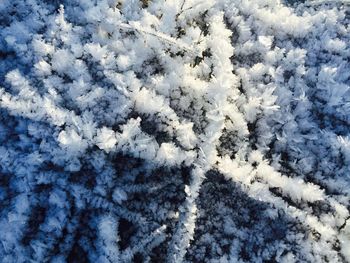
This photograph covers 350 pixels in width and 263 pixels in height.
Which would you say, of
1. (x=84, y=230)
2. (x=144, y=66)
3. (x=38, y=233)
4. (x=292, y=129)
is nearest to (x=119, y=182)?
(x=84, y=230)

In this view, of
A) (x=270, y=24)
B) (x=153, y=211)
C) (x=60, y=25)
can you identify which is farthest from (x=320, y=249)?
(x=60, y=25)

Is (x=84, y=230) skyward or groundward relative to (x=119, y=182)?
groundward

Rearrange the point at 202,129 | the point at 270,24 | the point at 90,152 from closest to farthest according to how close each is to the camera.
A: the point at 90,152, the point at 202,129, the point at 270,24

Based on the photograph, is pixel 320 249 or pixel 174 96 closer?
pixel 320 249

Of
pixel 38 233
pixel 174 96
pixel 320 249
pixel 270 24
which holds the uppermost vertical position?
pixel 270 24

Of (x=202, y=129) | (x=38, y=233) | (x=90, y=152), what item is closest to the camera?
(x=38, y=233)

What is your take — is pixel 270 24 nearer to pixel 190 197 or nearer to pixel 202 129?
pixel 202 129
